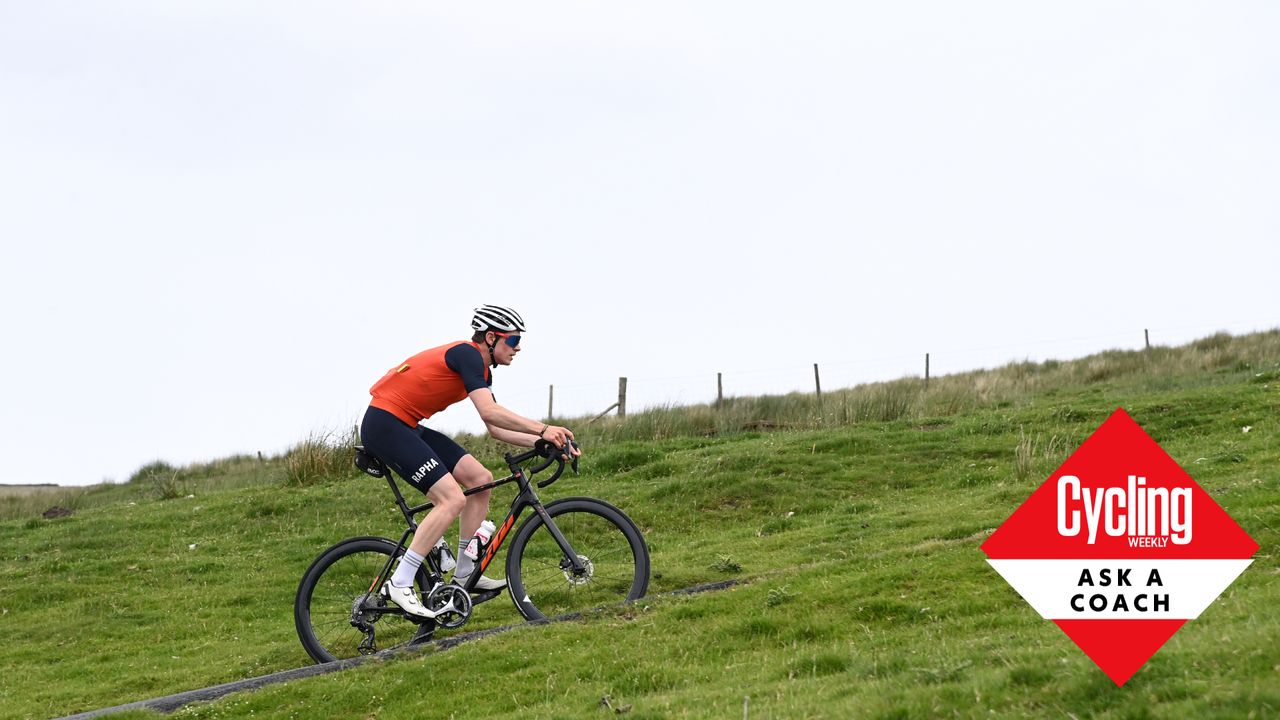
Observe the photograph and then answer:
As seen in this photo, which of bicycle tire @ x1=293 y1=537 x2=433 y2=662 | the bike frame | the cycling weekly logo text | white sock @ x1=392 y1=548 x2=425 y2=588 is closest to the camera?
the cycling weekly logo text

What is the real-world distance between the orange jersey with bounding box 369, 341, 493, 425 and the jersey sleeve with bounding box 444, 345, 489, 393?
0.04 meters

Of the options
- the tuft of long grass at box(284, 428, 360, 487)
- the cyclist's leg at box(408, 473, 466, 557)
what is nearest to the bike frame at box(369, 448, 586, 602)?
the cyclist's leg at box(408, 473, 466, 557)

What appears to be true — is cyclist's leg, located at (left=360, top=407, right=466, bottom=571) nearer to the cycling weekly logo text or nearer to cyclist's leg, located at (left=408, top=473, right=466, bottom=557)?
cyclist's leg, located at (left=408, top=473, right=466, bottom=557)

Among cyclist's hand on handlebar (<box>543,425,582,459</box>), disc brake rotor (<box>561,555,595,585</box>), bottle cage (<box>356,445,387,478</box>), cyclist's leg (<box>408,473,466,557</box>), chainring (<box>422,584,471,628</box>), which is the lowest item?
chainring (<box>422,584,471,628</box>)

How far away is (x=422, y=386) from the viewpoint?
969 cm

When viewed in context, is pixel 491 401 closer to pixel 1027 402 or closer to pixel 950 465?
pixel 950 465

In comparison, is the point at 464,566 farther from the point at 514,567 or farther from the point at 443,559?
the point at 514,567

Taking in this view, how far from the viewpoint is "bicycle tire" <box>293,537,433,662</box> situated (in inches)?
395

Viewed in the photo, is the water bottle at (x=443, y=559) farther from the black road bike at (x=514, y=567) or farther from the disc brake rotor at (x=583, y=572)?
the disc brake rotor at (x=583, y=572)

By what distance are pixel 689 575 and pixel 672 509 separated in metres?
6.48

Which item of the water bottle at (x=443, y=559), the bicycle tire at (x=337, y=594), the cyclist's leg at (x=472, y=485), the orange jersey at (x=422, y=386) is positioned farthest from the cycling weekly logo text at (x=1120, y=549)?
the bicycle tire at (x=337, y=594)

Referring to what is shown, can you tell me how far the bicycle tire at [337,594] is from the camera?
32.9 ft

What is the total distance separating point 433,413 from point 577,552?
1.59m

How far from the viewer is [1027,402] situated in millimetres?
30812
